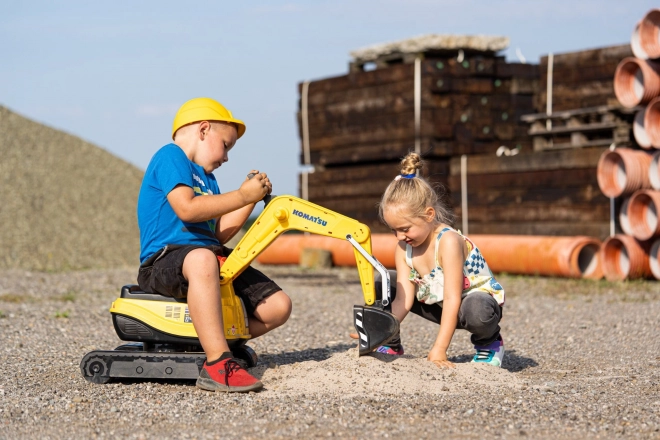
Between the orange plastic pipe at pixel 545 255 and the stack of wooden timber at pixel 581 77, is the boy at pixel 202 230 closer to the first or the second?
the orange plastic pipe at pixel 545 255

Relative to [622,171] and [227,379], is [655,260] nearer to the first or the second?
[622,171]

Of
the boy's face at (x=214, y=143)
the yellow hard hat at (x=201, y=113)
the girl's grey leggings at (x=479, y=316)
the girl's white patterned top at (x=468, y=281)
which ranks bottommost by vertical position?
the girl's grey leggings at (x=479, y=316)

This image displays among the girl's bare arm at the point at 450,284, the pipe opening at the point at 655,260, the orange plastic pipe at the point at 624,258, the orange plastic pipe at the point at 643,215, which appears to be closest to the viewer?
the girl's bare arm at the point at 450,284

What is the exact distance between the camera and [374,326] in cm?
455

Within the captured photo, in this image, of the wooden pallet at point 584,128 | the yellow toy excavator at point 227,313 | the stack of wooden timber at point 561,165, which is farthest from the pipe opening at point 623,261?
the yellow toy excavator at point 227,313

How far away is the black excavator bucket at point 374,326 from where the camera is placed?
4520 mm

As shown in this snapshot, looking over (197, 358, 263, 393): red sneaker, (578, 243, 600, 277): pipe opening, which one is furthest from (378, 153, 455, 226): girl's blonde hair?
(578, 243, 600, 277): pipe opening

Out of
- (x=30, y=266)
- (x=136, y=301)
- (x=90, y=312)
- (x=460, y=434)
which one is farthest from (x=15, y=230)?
(x=460, y=434)

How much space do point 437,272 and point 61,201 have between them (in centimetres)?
1716

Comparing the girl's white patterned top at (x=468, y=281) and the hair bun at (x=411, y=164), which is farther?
the girl's white patterned top at (x=468, y=281)

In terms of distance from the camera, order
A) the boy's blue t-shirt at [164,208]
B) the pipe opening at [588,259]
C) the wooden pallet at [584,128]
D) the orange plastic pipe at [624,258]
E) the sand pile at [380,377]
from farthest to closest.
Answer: the wooden pallet at [584,128]
the pipe opening at [588,259]
the orange plastic pipe at [624,258]
the boy's blue t-shirt at [164,208]
the sand pile at [380,377]

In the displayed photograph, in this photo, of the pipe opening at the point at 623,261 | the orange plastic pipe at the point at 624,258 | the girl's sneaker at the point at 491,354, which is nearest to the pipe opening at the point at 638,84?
the orange plastic pipe at the point at 624,258

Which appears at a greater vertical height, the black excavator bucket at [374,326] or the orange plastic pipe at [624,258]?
the black excavator bucket at [374,326]

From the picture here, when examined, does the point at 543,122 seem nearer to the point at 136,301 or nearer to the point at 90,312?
the point at 90,312
